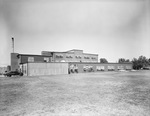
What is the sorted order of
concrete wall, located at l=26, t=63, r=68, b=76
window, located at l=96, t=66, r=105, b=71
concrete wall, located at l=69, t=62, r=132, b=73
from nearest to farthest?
concrete wall, located at l=26, t=63, r=68, b=76 → concrete wall, located at l=69, t=62, r=132, b=73 → window, located at l=96, t=66, r=105, b=71

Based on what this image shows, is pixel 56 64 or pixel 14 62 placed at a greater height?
pixel 14 62

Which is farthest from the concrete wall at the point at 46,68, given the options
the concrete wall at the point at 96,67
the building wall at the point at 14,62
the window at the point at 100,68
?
the window at the point at 100,68

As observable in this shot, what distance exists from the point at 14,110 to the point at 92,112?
3.89 meters

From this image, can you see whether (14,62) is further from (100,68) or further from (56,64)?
(100,68)

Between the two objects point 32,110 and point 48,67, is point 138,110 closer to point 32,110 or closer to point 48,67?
point 32,110

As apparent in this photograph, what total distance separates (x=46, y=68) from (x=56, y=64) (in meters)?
3.14

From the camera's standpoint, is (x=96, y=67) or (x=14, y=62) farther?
(x=96, y=67)

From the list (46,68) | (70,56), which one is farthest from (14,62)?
(70,56)

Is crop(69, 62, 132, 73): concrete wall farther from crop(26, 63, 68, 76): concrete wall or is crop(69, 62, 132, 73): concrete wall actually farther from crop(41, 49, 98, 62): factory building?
crop(41, 49, 98, 62): factory building

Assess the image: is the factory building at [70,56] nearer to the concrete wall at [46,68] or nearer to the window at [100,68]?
the window at [100,68]

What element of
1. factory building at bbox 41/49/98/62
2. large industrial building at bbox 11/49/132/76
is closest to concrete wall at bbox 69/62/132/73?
large industrial building at bbox 11/49/132/76

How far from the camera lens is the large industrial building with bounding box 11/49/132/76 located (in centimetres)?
2908

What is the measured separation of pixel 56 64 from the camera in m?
31.8

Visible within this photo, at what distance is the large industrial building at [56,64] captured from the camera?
29.1 metres
